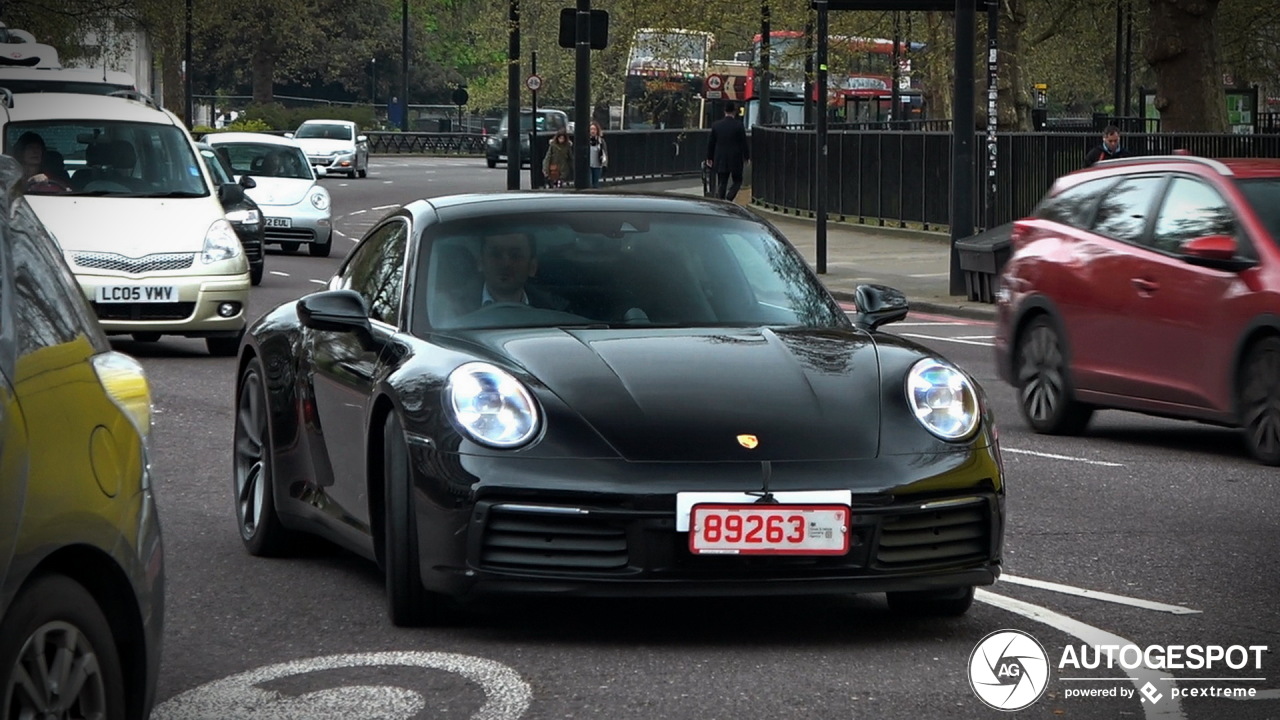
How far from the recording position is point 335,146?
60188 millimetres

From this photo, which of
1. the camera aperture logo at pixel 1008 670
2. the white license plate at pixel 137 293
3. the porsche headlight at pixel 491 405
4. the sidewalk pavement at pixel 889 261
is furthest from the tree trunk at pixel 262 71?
the camera aperture logo at pixel 1008 670

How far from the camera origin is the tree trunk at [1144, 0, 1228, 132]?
30.7m

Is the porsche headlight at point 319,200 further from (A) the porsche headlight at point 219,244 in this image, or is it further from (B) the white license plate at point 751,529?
(B) the white license plate at point 751,529

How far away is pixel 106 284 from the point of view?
15773 mm

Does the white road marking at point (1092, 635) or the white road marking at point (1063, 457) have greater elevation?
the white road marking at point (1092, 635)

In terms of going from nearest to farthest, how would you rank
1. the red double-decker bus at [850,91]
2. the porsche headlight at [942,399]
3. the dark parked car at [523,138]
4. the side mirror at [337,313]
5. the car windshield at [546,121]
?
the porsche headlight at [942,399]
the side mirror at [337,313]
the red double-decker bus at [850,91]
the dark parked car at [523,138]
the car windshield at [546,121]

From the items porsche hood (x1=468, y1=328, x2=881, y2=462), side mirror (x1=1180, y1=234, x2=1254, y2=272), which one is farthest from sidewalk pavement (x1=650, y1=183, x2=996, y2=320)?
porsche hood (x1=468, y1=328, x2=881, y2=462)

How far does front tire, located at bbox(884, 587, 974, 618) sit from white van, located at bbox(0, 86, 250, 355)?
978 cm

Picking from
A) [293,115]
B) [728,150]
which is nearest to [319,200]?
[728,150]

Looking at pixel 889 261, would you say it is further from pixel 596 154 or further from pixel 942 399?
pixel 942 399

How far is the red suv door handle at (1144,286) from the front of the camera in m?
11.9

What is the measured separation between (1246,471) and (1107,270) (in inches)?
67.5

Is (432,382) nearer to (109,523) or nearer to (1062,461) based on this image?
(109,523)

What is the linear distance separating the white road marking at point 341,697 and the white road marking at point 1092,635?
153cm
